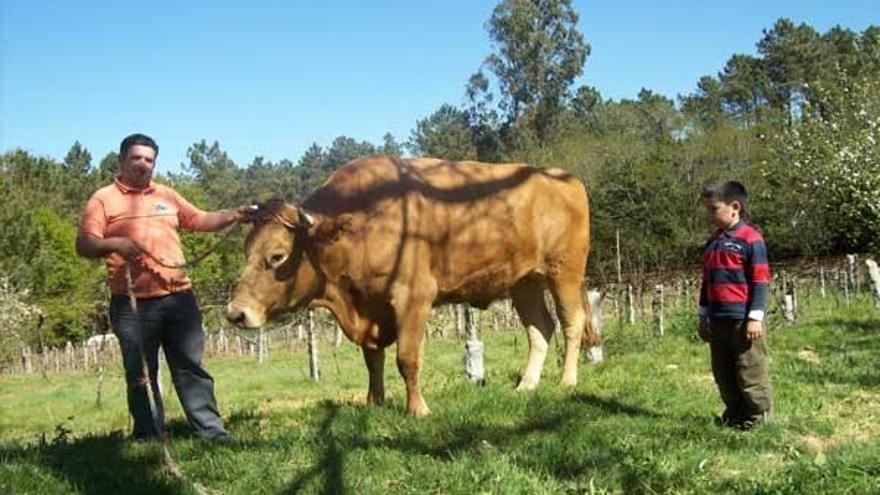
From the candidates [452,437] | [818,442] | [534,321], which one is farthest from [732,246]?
[534,321]

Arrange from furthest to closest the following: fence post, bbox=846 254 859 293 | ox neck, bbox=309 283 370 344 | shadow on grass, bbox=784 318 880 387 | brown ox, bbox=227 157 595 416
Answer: fence post, bbox=846 254 859 293
shadow on grass, bbox=784 318 880 387
ox neck, bbox=309 283 370 344
brown ox, bbox=227 157 595 416

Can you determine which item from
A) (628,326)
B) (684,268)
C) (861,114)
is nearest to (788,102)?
(684,268)

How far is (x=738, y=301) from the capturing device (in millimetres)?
6656

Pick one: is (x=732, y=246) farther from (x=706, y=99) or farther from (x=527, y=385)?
(x=706, y=99)

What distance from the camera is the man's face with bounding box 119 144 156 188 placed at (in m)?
6.37

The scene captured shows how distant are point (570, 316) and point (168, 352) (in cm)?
464

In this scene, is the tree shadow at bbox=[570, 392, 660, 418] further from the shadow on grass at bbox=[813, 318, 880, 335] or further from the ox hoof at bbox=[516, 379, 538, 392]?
the shadow on grass at bbox=[813, 318, 880, 335]

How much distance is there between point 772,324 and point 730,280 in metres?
9.90

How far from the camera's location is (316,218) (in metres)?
7.38

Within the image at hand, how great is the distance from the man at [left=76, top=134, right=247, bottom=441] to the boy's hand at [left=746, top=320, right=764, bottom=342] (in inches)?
160

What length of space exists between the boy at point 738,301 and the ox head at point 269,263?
3344 millimetres

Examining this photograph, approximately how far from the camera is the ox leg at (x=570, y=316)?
9500 millimetres

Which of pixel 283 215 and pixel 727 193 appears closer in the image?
pixel 727 193

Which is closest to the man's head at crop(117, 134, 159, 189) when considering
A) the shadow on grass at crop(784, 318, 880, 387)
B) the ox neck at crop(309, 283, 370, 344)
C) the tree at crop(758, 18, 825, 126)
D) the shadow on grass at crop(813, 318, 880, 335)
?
the ox neck at crop(309, 283, 370, 344)
